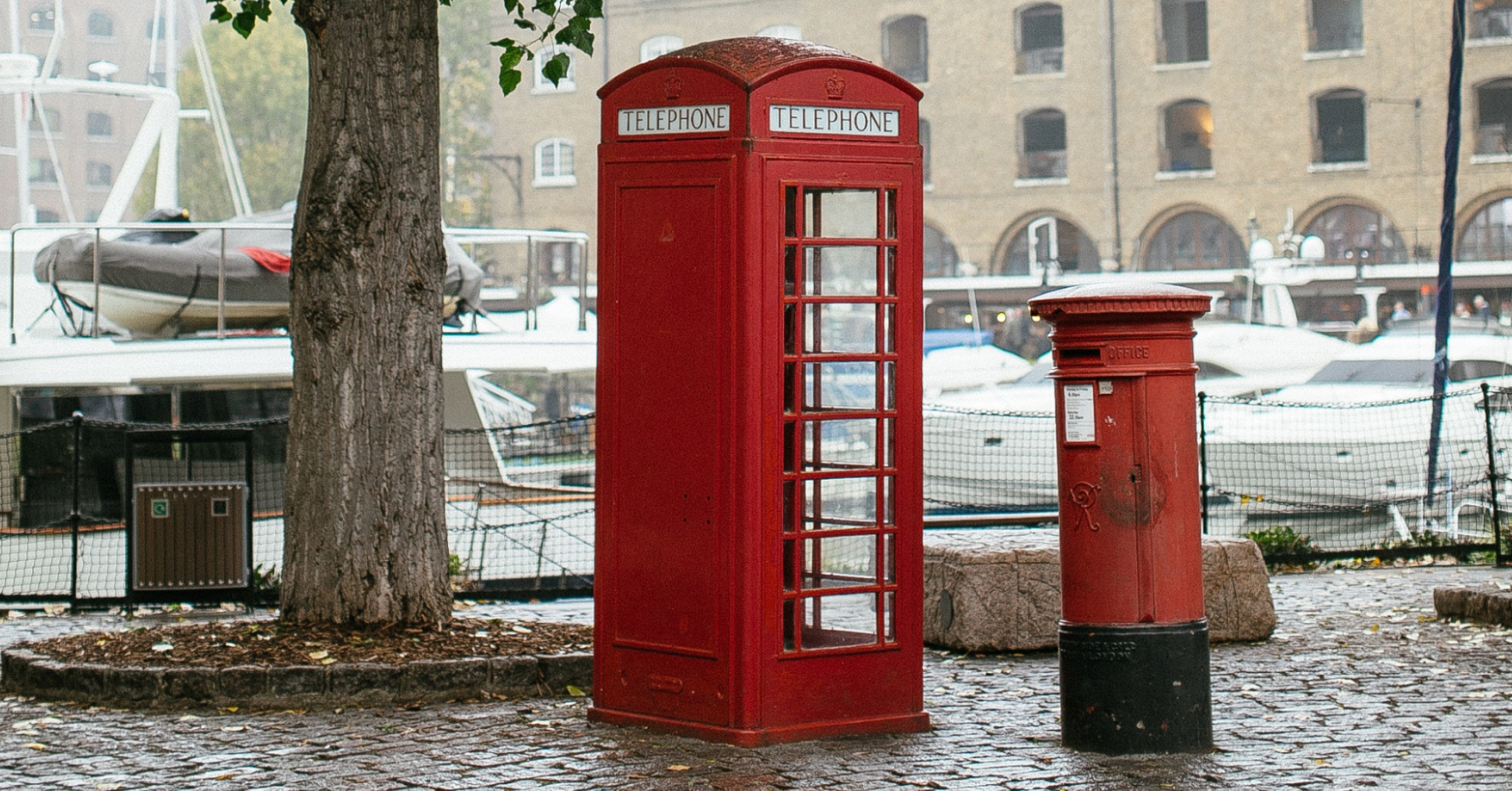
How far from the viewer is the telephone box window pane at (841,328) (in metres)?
6.68

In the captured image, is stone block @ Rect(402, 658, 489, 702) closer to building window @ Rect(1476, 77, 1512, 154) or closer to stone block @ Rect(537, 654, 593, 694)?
stone block @ Rect(537, 654, 593, 694)

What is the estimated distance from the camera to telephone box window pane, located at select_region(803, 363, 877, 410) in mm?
6738

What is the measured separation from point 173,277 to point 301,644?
1223 cm

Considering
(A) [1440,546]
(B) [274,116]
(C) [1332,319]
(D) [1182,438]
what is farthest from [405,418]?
(B) [274,116]

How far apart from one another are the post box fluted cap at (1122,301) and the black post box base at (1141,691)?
116 cm

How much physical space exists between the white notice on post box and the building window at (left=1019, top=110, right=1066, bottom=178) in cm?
4424

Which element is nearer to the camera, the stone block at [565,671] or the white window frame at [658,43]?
the stone block at [565,671]

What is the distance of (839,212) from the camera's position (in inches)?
263

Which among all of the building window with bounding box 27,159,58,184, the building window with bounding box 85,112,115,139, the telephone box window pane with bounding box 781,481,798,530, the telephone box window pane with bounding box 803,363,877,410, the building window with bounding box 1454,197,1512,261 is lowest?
the telephone box window pane with bounding box 781,481,798,530

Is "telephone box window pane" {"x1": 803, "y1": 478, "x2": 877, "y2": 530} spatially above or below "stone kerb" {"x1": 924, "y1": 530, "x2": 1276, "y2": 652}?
above

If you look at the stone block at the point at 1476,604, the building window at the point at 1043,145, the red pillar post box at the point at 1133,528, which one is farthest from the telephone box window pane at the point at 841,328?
the building window at the point at 1043,145

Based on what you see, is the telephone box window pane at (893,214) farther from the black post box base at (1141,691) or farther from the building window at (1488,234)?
the building window at (1488,234)

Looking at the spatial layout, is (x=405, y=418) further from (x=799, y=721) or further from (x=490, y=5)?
(x=490, y=5)

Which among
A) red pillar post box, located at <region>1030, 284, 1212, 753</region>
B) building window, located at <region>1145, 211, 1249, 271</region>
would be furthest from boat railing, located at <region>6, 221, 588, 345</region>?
building window, located at <region>1145, 211, 1249, 271</region>
